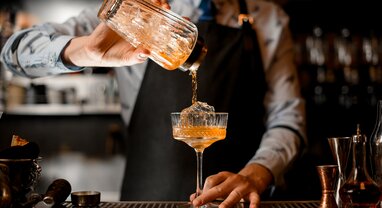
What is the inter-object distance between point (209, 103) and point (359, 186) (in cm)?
95

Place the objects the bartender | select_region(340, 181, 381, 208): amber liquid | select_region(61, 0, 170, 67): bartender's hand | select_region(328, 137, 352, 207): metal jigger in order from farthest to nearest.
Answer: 1. the bartender
2. select_region(61, 0, 170, 67): bartender's hand
3. select_region(328, 137, 352, 207): metal jigger
4. select_region(340, 181, 381, 208): amber liquid

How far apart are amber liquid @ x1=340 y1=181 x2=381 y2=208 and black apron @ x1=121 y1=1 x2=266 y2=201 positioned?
85 centimetres

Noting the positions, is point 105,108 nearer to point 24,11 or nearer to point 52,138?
point 52,138

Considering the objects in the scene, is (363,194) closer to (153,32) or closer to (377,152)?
(377,152)

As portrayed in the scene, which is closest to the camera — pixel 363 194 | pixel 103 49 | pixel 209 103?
pixel 363 194

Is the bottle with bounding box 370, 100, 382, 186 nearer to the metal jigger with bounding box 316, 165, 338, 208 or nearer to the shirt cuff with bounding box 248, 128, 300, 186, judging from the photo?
the metal jigger with bounding box 316, 165, 338, 208

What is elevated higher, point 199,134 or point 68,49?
point 68,49

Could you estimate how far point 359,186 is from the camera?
1246 millimetres

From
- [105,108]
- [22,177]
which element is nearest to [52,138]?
[105,108]

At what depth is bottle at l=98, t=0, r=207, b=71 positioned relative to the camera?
1363mm

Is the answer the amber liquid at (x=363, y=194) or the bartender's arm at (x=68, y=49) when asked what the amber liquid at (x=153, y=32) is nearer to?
the bartender's arm at (x=68, y=49)

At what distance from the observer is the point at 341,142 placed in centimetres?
134

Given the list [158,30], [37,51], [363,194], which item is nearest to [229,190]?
[363,194]

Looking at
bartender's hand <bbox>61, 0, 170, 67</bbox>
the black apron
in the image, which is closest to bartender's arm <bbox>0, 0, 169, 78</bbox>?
bartender's hand <bbox>61, 0, 170, 67</bbox>
